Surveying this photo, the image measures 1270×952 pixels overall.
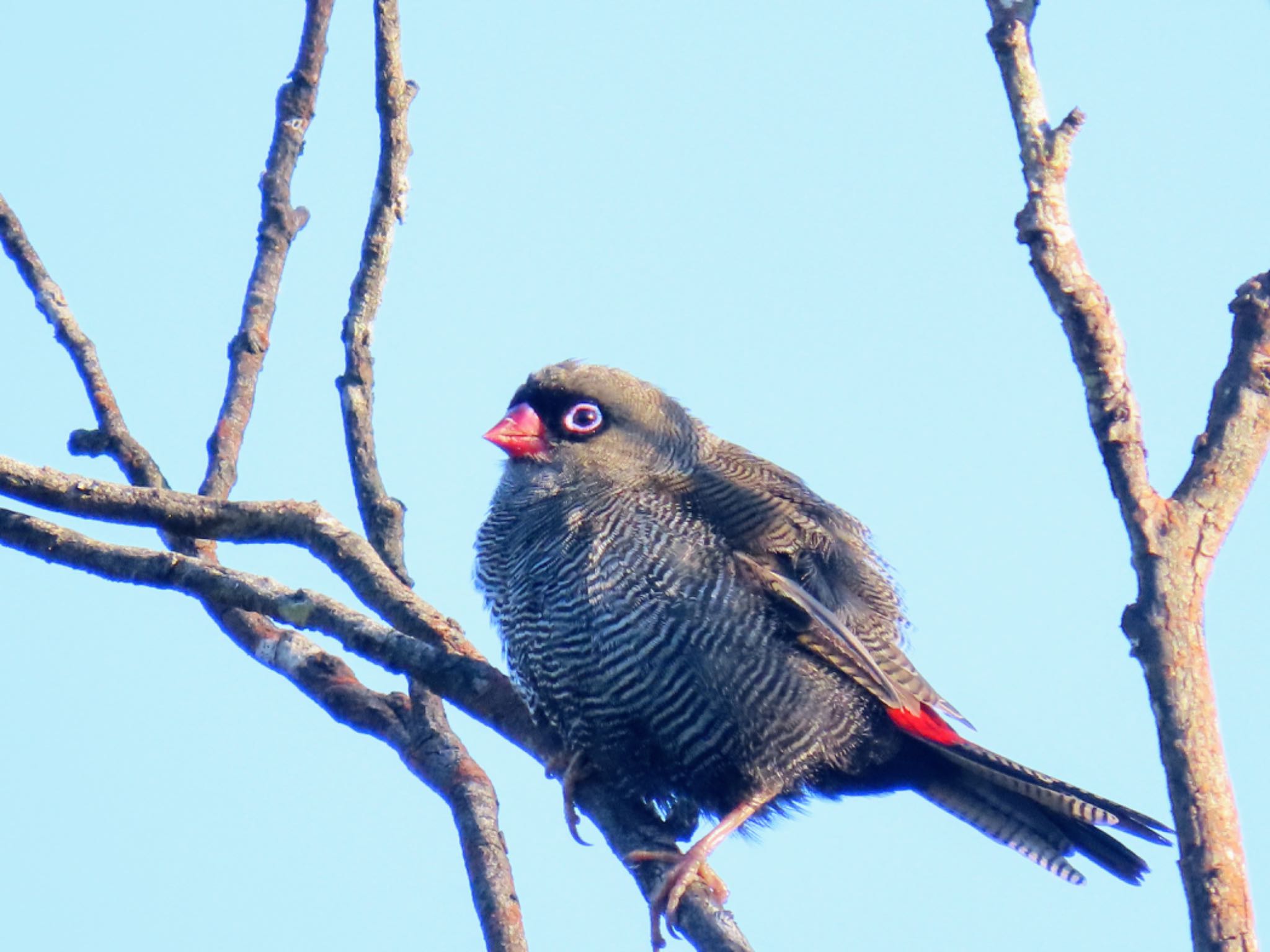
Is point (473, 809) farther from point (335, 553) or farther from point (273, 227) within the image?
point (273, 227)

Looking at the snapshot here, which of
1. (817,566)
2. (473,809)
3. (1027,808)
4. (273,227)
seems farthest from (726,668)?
(273,227)

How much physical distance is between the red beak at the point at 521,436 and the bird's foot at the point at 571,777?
1327mm

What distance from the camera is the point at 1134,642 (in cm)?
313

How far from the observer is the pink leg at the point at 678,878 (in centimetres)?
411

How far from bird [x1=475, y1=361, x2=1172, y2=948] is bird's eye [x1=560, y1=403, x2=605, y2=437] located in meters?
0.22

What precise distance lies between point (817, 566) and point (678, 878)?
1538 millimetres

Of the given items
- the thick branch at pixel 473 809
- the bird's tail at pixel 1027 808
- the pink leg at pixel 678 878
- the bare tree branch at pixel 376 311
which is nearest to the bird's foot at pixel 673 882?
the pink leg at pixel 678 878

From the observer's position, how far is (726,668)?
4.91 m

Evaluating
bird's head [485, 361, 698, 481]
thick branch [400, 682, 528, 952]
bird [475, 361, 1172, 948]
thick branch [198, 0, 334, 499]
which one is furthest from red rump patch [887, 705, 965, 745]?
thick branch [198, 0, 334, 499]

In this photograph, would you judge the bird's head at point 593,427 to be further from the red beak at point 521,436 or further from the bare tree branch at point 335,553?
the bare tree branch at point 335,553

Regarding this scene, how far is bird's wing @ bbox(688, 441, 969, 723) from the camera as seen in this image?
5.04 metres

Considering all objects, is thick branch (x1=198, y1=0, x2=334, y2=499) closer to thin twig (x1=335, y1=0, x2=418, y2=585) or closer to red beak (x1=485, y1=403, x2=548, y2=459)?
thin twig (x1=335, y1=0, x2=418, y2=585)

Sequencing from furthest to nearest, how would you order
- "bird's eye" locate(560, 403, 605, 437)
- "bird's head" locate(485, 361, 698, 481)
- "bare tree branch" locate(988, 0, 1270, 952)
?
1. "bird's eye" locate(560, 403, 605, 437)
2. "bird's head" locate(485, 361, 698, 481)
3. "bare tree branch" locate(988, 0, 1270, 952)

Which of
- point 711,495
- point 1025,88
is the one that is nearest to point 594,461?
point 711,495
